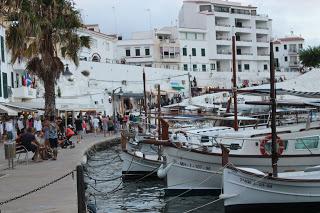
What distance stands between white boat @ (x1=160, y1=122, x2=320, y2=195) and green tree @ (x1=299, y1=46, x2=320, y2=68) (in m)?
97.4

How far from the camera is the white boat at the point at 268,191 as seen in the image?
733 inches

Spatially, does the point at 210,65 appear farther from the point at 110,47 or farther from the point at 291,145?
the point at 291,145

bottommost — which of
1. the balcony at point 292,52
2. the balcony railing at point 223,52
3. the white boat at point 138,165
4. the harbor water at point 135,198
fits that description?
the harbor water at point 135,198

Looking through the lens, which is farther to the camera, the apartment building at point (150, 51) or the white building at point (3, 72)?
the apartment building at point (150, 51)

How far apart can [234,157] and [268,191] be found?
12.2ft

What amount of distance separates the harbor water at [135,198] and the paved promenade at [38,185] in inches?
59.8

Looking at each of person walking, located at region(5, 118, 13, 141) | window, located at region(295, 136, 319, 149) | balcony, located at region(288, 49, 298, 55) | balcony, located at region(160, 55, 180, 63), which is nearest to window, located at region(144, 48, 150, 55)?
balcony, located at region(160, 55, 180, 63)

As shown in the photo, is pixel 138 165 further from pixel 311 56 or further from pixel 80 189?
pixel 311 56

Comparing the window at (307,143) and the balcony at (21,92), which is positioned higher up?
the balcony at (21,92)

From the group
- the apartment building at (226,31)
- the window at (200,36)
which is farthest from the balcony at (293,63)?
the window at (200,36)

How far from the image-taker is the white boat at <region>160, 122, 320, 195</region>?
22328 mm

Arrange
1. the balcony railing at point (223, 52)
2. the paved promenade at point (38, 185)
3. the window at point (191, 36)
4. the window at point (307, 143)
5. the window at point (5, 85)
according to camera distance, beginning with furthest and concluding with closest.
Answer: the balcony railing at point (223, 52) < the window at point (191, 36) < the window at point (5, 85) < the window at point (307, 143) < the paved promenade at point (38, 185)

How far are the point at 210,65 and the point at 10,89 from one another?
5817 cm

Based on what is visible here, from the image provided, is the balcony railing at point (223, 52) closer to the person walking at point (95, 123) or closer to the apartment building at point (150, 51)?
the apartment building at point (150, 51)
